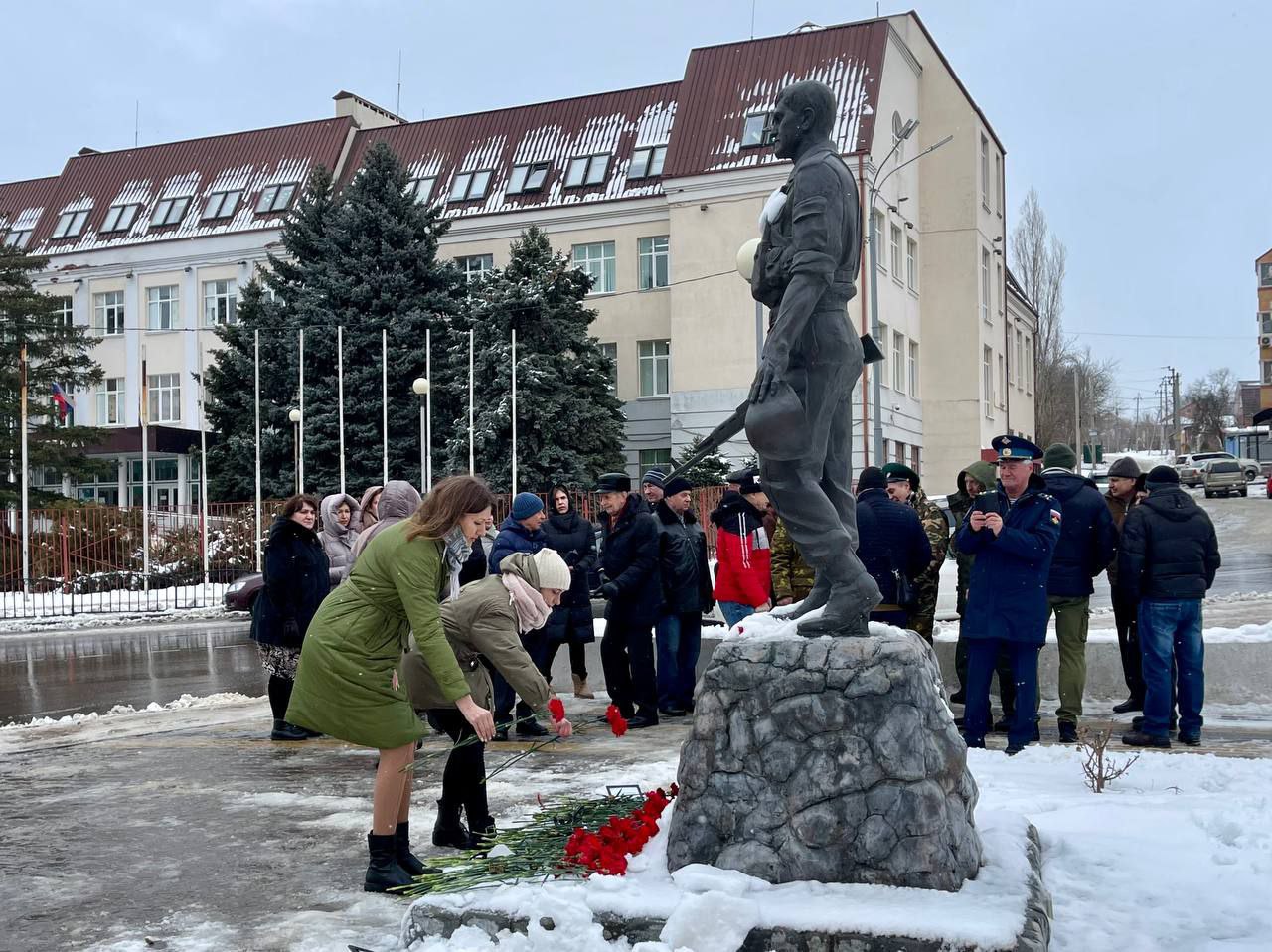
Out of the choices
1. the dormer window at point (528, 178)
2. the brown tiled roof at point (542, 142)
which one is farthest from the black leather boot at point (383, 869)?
the dormer window at point (528, 178)

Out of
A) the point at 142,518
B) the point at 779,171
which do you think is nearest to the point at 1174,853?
the point at 142,518

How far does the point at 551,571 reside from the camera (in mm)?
5906

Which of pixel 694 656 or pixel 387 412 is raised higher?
pixel 387 412

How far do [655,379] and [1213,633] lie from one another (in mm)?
30759

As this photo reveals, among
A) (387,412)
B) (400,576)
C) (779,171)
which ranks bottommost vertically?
(400,576)

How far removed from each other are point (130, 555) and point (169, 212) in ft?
73.3

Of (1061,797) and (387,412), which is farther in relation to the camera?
(387,412)

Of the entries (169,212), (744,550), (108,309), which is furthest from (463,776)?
(108,309)

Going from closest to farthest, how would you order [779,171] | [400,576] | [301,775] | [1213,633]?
[400,576] → [301,775] → [1213,633] → [779,171]

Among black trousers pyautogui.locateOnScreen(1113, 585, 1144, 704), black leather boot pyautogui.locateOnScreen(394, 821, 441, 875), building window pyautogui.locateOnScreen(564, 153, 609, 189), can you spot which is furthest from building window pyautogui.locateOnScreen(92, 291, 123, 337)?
black leather boot pyautogui.locateOnScreen(394, 821, 441, 875)

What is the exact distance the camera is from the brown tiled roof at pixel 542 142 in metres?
40.1

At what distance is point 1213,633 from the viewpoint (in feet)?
32.6

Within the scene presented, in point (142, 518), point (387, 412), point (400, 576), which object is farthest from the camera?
point (387, 412)

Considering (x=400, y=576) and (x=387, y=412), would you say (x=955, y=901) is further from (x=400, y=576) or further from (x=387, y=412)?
(x=387, y=412)
